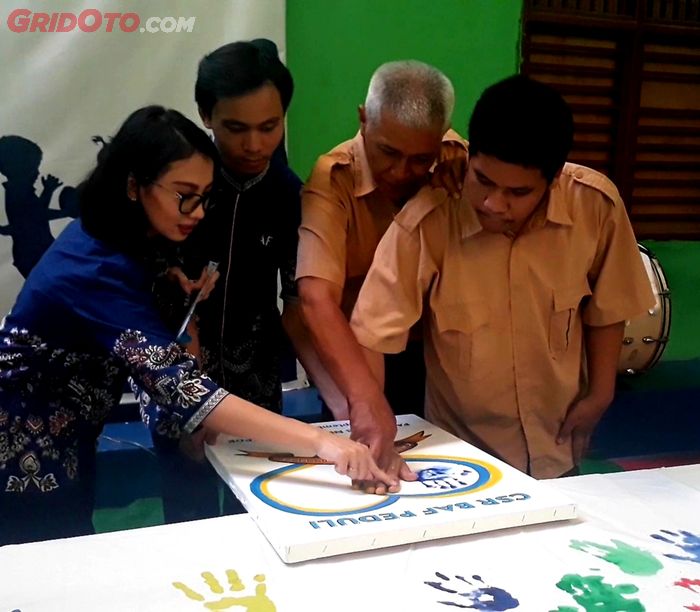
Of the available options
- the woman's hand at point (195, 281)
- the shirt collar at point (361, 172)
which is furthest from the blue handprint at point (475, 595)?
the shirt collar at point (361, 172)

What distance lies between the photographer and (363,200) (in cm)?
162

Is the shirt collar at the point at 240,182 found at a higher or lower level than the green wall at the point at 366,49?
lower

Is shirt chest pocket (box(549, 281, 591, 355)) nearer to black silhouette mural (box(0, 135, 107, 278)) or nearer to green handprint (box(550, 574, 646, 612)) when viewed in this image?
green handprint (box(550, 574, 646, 612))

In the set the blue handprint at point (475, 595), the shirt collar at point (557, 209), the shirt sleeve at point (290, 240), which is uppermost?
the shirt collar at point (557, 209)

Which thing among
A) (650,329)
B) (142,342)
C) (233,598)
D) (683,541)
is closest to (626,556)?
(683,541)

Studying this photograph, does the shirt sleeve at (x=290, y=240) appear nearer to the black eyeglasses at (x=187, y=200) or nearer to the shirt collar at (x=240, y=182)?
the shirt collar at (x=240, y=182)

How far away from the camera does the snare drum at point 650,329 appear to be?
2.91 metres

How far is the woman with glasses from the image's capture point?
1217 mm

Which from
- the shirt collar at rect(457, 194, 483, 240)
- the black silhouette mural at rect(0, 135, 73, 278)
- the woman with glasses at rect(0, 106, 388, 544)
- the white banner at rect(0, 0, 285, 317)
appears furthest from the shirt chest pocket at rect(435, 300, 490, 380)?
the black silhouette mural at rect(0, 135, 73, 278)

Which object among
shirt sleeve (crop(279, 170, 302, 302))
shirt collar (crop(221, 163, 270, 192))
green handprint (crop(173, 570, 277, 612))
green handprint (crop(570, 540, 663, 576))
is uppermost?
shirt collar (crop(221, 163, 270, 192))

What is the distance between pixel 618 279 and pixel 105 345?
923mm

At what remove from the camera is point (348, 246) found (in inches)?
64.4
